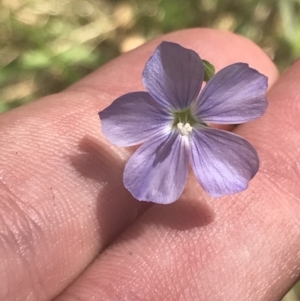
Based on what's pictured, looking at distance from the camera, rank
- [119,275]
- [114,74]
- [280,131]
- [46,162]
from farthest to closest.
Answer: [114,74] → [280,131] → [46,162] → [119,275]

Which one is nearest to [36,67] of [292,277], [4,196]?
[4,196]

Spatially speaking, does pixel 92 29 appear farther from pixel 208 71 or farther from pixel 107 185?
pixel 208 71

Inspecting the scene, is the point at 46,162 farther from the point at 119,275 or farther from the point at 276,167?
the point at 276,167

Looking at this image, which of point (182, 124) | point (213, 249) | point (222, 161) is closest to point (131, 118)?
point (182, 124)

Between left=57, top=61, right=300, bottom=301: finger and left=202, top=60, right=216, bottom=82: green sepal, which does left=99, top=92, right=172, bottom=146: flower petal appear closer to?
left=202, top=60, right=216, bottom=82: green sepal

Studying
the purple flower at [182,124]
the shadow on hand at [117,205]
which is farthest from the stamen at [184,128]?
the shadow on hand at [117,205]

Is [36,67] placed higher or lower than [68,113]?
lower

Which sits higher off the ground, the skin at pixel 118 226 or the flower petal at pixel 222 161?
the flower petal at pixel 222 161

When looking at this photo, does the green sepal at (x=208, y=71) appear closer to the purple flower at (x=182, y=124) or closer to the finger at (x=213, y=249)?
the purple flower at (x=182, y=124)
